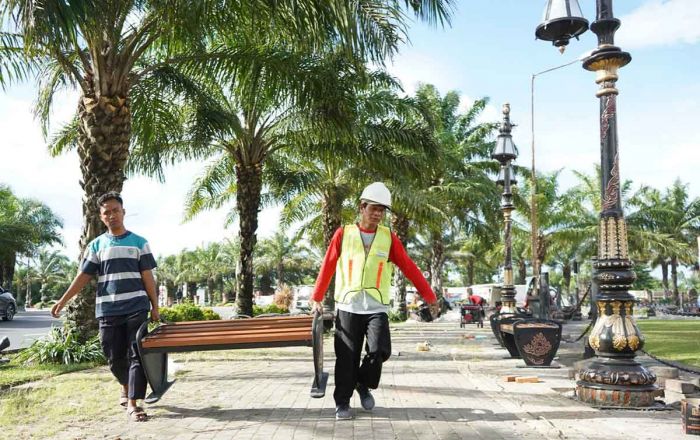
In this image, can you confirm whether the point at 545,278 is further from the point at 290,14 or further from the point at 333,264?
the point at 333,264

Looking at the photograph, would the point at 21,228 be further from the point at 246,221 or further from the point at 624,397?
the point at 624,397

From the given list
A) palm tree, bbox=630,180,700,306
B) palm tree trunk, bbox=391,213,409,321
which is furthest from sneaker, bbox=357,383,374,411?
palm tree, bbox=630,180,700,306

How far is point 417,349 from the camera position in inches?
511

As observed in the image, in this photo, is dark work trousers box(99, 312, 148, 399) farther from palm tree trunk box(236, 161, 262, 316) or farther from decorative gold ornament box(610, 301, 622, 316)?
palm tree trunk box(236, 161, 262, 316)

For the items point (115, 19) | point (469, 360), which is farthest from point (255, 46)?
point (469, 360)

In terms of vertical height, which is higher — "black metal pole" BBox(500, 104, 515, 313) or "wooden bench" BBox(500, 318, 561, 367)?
"black metal pole" BBox(500, 104, 515, 313)

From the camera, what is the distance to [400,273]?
26906 mm

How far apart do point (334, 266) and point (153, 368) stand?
1712 millimetres

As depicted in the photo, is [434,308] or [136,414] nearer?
[136,414]

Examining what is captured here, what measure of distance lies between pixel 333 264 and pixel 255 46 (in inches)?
256

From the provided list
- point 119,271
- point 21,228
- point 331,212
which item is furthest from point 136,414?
point 21,228

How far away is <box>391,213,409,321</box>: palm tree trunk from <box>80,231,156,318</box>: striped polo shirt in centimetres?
1977

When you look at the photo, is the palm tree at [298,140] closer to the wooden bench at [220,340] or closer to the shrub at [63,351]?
the shrub at [63,351]

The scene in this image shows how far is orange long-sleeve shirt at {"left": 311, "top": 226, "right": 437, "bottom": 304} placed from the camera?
17.8ft
